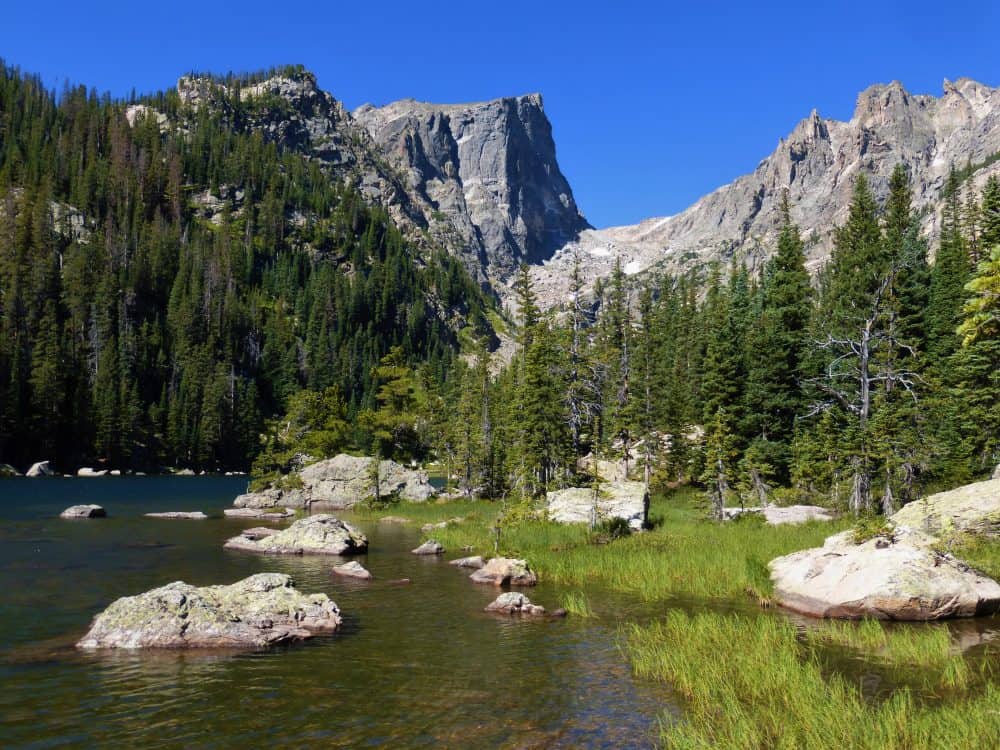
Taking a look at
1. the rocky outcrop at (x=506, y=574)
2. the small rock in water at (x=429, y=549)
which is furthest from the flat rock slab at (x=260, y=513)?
the rocky outcrop at (x=506, y=574)

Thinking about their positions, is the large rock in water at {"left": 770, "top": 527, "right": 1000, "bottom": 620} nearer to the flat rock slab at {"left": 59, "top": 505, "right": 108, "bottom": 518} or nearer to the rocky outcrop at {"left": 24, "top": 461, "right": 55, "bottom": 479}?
the flat rock slab at {"left": 59, "top": 505, "right": 108, "bottom": 518}

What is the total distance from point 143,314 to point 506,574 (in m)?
142

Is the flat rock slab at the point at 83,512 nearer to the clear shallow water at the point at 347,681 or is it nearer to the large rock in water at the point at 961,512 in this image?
the clear shallow water at the point at 347,681

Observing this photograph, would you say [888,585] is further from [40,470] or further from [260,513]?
[40,470]

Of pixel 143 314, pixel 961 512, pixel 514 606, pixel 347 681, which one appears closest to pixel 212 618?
pixel 347 681

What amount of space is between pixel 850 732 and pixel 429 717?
765cm

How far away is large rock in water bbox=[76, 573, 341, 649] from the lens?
17188mm

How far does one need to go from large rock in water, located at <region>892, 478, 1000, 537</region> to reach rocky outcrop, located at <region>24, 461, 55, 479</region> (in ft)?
338

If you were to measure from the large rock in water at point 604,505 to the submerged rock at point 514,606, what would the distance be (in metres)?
13.8

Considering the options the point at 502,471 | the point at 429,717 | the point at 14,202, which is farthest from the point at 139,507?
the point at 14,202

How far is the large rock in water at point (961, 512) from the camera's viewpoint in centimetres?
2606

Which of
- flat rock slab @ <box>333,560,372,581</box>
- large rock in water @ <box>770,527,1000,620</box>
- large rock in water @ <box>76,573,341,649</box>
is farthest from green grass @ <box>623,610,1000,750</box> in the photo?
flat rock slab @ <box>333,560,372,581</box>

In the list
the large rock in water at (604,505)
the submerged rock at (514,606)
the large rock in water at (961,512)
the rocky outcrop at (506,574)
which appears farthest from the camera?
the large rock in water at (604,505)

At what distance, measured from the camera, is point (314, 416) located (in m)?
81.9
